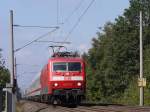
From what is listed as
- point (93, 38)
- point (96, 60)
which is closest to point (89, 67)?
point (96, 60)

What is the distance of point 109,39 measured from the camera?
82625mm

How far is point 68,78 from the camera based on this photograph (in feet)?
119

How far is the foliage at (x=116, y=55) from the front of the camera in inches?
2815

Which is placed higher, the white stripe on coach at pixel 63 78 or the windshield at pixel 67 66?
the windshield at pixel 67 66

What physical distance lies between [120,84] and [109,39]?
13176 mm

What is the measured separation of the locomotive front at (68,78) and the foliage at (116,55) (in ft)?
93.4

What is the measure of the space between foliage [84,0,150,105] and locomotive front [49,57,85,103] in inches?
1121

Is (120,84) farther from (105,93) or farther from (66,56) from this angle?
(66,56)

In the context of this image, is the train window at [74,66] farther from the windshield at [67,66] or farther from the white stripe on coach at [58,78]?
the white stripe on coach at [58,78]

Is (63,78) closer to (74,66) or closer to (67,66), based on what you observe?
(67,66)

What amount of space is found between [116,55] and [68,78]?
4072 cm

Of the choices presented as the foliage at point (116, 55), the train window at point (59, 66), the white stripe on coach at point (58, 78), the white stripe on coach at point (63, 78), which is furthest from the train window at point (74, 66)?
the foliage at point (116, 55)

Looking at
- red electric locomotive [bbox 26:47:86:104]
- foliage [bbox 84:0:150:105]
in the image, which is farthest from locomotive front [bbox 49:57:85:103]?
foliage [bbox 84:0:150:105]

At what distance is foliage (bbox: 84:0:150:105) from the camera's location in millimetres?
71500
